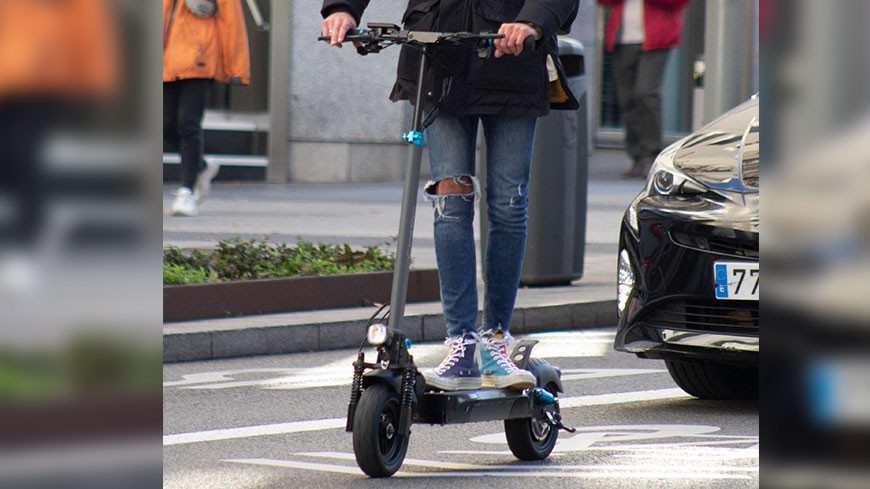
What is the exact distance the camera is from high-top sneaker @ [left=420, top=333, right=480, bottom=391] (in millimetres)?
3871

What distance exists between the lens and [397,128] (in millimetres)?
14977

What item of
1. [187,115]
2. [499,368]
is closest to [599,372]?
[499,368]

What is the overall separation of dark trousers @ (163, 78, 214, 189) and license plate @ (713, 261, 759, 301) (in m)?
5.91

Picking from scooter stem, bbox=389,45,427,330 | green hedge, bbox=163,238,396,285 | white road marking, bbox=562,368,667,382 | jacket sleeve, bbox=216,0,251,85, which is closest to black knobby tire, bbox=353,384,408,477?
scooter stem, bbox=389,45,427,330

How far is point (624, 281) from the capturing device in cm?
506

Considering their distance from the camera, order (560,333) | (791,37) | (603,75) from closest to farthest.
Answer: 1. (791,37)
2. (560,333)
3. (603,75)

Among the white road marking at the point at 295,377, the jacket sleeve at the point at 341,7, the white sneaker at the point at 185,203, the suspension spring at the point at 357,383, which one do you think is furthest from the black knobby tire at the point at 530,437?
the white sneaker at the point at 185,203

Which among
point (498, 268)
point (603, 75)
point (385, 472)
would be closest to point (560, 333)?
point (498, 268)

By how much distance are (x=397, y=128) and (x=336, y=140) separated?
2.07ft

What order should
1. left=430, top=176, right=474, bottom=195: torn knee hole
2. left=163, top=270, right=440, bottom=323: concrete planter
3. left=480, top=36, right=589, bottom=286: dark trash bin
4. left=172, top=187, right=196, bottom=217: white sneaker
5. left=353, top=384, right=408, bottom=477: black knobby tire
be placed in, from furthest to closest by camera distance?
left=172, top=187, right=196, bottom=217: white sneaker < left=480, top=36, right=589, bottom=286: dark trash bin < left=163, top=270, right=440, bottom=323: concrete planter < left=430, top=176, right=474, bottom=195: torn knee hole < left=353, top=384, right=408, bottom=477: black knobby tire

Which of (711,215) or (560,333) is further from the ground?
(711,215)

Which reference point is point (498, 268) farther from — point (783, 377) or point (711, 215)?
point (783, 377)

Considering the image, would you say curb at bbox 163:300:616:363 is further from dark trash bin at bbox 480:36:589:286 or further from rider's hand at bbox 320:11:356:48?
rider's hand at bbox 320:11:356:48

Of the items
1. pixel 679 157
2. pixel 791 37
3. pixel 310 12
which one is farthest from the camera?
pixel 310 12
